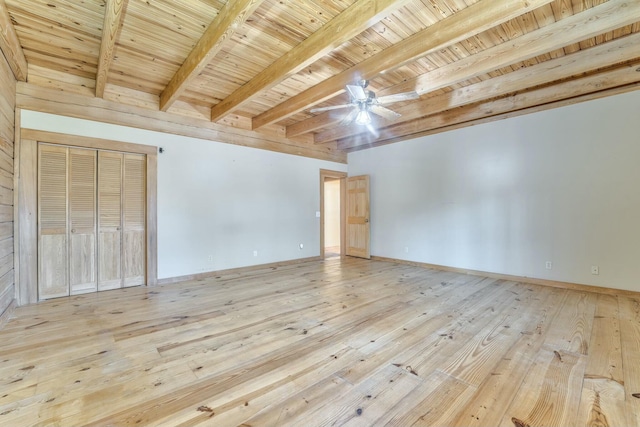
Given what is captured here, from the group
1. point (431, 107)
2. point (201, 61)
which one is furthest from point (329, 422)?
point (431, 107)

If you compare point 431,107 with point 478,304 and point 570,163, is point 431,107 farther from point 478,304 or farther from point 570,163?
point 478,304

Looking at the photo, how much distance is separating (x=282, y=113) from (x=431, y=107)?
247 centimetres

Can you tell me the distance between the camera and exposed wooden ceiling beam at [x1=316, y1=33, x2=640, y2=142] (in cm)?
297

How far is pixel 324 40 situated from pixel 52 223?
4.14 meters

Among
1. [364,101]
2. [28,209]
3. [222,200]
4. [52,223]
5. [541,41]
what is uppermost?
[541,41]

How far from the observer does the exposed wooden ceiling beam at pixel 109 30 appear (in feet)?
7.11

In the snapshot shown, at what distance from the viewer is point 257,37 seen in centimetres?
284

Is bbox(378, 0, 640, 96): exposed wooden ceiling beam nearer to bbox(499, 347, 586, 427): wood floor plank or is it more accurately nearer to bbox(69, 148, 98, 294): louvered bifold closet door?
bbox(499, 347, 586, 427): wood floor plank

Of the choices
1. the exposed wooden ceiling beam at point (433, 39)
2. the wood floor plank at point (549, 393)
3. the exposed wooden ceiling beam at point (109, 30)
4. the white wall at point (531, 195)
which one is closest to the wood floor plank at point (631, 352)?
the wood floor plank at point (549, 393)

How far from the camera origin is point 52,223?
3598mm

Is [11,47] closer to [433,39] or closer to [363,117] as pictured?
[363,117]

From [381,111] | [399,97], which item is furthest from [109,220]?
[399,97]

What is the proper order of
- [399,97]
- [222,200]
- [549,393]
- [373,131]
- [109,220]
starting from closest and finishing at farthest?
[549,393]
[399,97]
[109,220]
[222,200]
[373,131]

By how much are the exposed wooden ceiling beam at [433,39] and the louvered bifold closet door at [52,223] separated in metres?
3.51
